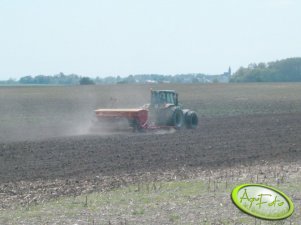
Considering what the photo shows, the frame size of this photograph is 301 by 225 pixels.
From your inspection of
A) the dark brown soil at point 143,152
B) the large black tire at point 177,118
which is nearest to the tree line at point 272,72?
the large black tire at point 177,118

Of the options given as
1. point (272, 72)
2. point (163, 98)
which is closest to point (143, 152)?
point (163, 98)

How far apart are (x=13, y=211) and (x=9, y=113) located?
96.5 ft

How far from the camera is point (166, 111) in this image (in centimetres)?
2750

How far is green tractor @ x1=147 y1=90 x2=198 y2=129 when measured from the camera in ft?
89.9

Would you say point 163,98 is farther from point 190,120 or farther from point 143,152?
point 143,152

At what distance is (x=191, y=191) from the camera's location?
12.3 metres

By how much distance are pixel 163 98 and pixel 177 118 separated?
1.01 metres

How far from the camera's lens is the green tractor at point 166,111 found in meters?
27.4

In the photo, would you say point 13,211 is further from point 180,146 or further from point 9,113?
point 9,113

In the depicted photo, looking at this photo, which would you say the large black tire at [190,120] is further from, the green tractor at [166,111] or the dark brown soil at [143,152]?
the dark brown soil at [143,152]

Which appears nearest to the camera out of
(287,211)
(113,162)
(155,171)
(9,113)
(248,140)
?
(287,211)

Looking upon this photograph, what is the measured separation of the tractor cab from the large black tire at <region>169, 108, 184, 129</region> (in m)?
0.43

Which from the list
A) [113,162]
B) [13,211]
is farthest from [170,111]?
[13,211]

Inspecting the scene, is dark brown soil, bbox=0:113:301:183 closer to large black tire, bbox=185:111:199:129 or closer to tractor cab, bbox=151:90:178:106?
large black tire, bbox=185:111:199:129
